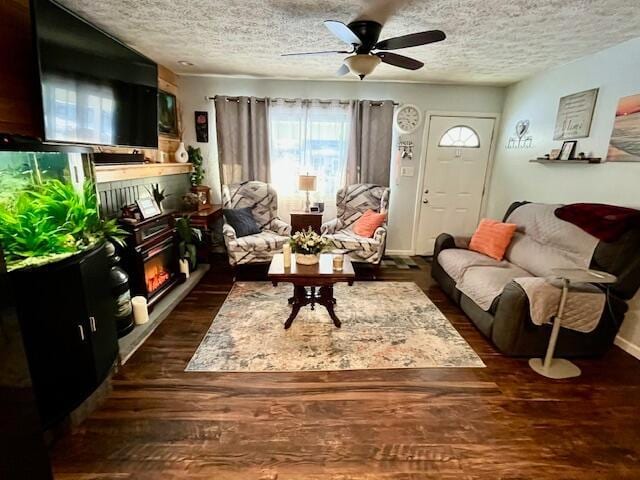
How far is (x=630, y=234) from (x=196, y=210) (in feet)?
13.6

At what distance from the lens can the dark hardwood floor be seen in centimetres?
155

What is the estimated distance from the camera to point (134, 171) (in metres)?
2.91

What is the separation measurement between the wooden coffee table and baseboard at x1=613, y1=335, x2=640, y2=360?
228 centimetres

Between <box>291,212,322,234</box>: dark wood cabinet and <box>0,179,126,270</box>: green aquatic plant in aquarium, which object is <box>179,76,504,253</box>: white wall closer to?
<box>291,212,322,234</box>: dark wood cabinet

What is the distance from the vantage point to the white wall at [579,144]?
8.62 ft

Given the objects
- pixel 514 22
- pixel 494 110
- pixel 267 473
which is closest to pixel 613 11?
pixel 514 22

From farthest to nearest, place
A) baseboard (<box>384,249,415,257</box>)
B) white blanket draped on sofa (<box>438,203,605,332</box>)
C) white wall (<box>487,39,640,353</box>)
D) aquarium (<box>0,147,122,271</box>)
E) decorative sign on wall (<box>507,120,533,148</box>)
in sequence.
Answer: baseboard (<box>384,249,415,257</box>) < decorative sign on wall (<box>507,120,533,148</box>) < white wall (<box>487,39,640,353</box>) < white blanket draped on sofa (<box>438,203,605,332</box>) < aquarium (<box>0,147,122,271</box>)

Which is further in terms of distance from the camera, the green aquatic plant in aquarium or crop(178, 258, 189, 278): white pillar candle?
crop(178, 258, 189, 278): white pillar candle

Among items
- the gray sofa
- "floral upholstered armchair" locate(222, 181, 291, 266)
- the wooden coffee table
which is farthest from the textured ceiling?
the wooden coffee table

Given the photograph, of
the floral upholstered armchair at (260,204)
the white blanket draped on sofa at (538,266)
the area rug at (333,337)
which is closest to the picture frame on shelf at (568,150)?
the white blanket draped on sofa at (538,266)

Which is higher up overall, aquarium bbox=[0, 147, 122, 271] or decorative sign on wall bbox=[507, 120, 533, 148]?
decorative sign on wall bbox=[507, 120, 533, 148]

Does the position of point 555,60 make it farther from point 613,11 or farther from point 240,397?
point 240,397

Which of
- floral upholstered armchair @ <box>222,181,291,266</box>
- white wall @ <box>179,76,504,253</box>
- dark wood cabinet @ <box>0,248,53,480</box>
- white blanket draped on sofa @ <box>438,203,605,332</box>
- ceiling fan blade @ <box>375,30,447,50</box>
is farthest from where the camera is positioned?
white wall @ <box>179,76,504,253</box>

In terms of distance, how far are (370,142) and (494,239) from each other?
203 cm
